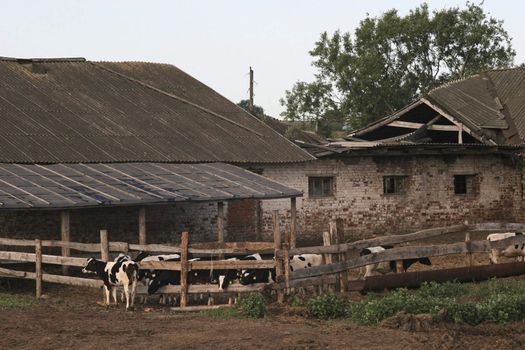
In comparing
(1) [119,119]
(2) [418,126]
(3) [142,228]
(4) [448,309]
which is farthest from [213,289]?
(2) [418,126]

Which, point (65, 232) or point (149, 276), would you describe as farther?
point (65, 232)

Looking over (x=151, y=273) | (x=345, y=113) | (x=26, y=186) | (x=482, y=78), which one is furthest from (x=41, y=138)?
(x=345, y=113)

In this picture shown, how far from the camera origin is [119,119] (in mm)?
27938

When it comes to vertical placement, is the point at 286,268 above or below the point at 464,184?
below

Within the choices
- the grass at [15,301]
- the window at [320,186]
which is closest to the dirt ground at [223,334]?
the grass at [15,301]

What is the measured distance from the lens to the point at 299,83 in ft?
182

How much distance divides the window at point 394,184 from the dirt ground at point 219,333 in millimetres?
16320

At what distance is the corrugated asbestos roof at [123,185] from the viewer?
64.0ft

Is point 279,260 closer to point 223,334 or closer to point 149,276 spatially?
point 149,276

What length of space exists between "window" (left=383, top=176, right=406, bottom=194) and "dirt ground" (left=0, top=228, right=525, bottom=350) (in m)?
16.3

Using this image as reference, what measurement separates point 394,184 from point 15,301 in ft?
55.9

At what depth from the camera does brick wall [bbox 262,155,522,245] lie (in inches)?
1144

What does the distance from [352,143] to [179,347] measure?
61.4 feet

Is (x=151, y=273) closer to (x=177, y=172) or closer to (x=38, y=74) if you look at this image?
(x=177, y=172)
